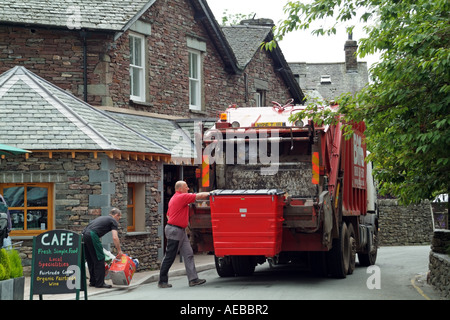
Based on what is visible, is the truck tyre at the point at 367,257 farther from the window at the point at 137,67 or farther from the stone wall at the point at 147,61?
the window at the point at 137,67

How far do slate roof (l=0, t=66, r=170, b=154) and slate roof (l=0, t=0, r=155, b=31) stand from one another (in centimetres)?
138

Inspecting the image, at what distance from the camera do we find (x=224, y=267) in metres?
15.0

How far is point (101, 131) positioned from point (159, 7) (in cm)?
597

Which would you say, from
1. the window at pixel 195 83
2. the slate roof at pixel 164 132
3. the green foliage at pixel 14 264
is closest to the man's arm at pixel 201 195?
the green foliage at pixel 14 264

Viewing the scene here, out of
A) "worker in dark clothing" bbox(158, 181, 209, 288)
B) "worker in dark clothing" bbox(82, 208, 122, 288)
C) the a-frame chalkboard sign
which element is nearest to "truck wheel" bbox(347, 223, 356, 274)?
"worker in dark clothing" bbox(158, 181, 209, 288)

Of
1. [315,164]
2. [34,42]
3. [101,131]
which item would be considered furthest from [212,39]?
[315,164]

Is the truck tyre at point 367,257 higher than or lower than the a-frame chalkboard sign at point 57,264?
lower

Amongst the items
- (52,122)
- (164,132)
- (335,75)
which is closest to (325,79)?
(335,75)

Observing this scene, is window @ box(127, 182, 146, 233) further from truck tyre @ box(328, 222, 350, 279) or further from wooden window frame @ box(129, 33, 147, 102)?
truck tyre @ box(328, 222, 350, 279)

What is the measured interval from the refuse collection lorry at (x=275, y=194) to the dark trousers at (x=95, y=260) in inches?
68.5

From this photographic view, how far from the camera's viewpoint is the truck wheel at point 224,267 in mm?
14930

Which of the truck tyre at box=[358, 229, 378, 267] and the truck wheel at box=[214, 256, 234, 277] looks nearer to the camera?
the truck wheel at box=[214, 256, 234, 277]

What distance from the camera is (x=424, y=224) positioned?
34531 millimetres

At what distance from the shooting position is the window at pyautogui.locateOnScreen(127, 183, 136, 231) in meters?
18.3
